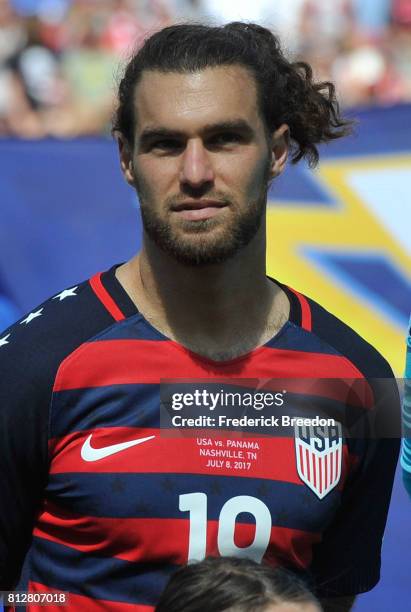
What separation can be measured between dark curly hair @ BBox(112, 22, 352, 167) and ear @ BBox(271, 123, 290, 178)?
0.07 ft

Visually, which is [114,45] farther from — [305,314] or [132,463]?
[132,463]

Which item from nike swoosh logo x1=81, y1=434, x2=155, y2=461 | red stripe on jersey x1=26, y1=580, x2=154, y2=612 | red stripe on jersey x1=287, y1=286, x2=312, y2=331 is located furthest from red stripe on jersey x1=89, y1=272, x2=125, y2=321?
red stripe on jersey x1=26, y1=580, x2=154, y2=612

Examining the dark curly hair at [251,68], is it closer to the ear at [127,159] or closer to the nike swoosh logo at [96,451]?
the ear at [127,159]

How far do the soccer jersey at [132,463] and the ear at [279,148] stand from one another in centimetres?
40

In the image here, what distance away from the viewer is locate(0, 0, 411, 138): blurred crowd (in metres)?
7.37

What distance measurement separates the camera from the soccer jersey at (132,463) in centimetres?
226

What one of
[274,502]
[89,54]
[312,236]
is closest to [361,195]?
[312,236]

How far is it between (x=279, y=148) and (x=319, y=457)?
2.42 ft

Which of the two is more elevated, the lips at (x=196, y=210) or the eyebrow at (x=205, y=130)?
the eyebrow at (x=205, y=130)

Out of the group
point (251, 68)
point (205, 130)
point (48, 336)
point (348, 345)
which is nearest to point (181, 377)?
point (48, 336)

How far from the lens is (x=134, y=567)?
2.26m

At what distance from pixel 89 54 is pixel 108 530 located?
5.87 metres

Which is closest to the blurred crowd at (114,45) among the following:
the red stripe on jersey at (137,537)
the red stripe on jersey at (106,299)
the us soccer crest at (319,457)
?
the red stripe on jersey at (106,299)

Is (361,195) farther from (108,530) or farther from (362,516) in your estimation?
(108,530)
